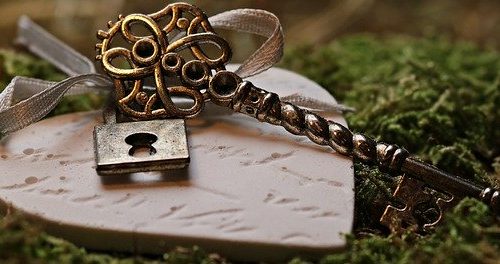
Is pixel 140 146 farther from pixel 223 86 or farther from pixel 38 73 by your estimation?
pixel 38 73

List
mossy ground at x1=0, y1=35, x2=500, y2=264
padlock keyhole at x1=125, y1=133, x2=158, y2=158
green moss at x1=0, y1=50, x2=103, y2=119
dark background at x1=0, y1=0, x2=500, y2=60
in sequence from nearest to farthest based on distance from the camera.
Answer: mossy ground at x1=0, y1=35, x2=500, y2=264
padlock keyhole at x1=125, y1=133, x2=158, y2=158
green moss at x1=0, y1=50, x2=103, y2=119
dark background at x1=0, y1=0, x2=500, y2=60

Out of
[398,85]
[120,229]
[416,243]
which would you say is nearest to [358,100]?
[398,85]

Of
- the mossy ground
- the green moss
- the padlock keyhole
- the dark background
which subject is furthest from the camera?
the dark background

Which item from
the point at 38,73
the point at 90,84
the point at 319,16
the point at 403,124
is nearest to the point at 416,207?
the point at 403,124

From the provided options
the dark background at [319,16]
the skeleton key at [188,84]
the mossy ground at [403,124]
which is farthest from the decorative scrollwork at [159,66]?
the dark background at [319,16]

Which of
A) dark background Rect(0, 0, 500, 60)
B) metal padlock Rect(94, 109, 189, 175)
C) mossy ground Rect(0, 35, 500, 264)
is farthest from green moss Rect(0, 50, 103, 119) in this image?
dark background Rect(0, 0, 500, 60)

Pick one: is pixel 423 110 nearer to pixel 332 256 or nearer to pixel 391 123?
pixel 391 123

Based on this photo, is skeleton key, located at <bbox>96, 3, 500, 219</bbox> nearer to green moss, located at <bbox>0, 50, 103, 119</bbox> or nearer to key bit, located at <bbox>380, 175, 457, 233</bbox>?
key bit, located at <bbox>380, 175, 457, 233</bbox>
